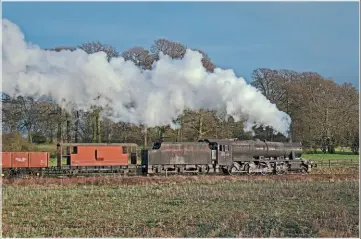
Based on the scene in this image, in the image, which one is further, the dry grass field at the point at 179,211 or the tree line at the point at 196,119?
the tree line at the point at 196,119

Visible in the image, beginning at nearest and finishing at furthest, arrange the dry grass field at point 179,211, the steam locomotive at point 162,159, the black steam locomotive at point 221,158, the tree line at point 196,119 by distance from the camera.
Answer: the dry grass field at point 179,211, the steam locomotive at point 162,159, the black steam locomotive at point 221,158, the tree line at point 196,119

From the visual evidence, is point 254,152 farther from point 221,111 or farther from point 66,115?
point 66,115

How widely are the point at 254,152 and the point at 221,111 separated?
6628 mm

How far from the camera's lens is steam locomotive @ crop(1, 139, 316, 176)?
3134cm

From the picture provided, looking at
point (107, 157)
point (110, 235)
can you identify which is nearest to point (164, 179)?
point (107, 157)

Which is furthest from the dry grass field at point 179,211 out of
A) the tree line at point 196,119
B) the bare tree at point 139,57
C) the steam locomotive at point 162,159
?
the bare tree at point 139,57

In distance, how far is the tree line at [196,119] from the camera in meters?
42.4

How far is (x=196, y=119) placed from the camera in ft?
148

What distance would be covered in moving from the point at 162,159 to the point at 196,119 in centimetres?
1395

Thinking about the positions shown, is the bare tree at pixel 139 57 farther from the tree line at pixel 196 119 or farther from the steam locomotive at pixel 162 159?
the steam locomotive at pixel 162 159

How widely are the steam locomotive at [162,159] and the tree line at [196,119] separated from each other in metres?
4.02

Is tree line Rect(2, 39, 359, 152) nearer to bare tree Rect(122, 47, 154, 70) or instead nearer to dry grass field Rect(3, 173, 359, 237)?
bare tree Rect(122, 47, 154, 70)

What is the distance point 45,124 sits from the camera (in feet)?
151

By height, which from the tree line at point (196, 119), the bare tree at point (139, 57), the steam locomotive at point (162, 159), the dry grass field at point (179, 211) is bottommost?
the dry grass field at point (179, 211)
